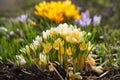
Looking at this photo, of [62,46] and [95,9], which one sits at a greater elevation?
[95,9]

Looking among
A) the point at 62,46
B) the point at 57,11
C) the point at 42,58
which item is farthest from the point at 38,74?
the point at 57,11

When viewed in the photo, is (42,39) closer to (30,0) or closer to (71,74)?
(71,74)

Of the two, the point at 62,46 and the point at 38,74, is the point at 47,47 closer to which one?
the point at 62,46

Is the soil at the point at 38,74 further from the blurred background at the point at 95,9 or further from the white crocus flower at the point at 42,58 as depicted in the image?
the blurred background at the point at 95,9

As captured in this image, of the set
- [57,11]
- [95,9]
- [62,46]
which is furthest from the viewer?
[95,9]

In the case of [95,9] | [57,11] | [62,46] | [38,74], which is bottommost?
[38,74]

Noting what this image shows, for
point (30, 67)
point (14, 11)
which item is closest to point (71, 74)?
point (30, 67)

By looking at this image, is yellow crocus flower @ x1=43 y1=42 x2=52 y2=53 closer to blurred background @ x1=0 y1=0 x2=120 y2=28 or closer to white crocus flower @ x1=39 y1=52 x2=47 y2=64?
white crocus flower @ x1=39 y1=52 x2=47 y2=64
